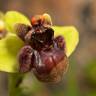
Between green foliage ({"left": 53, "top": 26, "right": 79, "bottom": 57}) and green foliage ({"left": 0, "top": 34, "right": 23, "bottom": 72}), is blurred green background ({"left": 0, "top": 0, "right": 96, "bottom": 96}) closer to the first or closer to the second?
green foliage ({"left": 53, "top": 26, "right": 79, "bottom": 57})

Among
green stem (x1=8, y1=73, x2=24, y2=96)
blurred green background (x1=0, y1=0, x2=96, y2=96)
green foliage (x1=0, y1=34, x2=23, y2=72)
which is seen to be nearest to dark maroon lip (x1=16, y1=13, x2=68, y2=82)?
green foliage (x1=0, y1=34, x2=23, y2=72)

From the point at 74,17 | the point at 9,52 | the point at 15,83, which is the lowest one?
the point at 74,17

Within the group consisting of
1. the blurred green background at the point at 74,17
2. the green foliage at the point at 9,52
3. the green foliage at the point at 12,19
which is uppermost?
the green foliage at the point at 12,19

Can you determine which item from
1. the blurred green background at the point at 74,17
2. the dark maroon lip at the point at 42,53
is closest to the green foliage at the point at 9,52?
the dark maroon lip at the point at 42,53

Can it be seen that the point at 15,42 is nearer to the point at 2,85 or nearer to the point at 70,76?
the point at 70,76

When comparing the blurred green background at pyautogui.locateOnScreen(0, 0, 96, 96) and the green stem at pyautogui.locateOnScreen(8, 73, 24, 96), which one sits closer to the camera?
the green stem at pyautogui.locateOnScreen(8, 73, 24, 96)

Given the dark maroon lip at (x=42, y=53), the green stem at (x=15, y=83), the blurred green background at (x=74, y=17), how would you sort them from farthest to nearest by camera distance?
the blurred green background at (x=74, y=17) → the green stem at (x=15, y=83) → the dark maroon lip at (x=42, y=53)

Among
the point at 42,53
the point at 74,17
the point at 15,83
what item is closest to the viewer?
the point at 42,53

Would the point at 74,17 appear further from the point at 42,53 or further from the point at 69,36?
the point at 42,53

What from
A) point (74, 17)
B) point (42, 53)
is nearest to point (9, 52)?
point (42, 53)

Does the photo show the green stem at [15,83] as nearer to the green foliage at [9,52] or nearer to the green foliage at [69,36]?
the green foliage at [9,52]

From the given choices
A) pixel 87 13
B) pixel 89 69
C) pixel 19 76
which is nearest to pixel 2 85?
pixel 89 69
